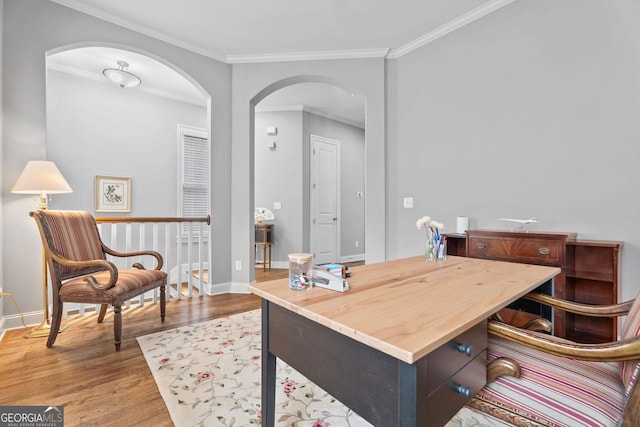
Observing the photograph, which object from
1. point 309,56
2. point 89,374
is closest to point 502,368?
point 89,374

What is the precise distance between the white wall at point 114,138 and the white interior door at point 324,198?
2205 mm

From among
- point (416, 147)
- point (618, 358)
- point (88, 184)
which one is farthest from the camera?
point (88, 184)

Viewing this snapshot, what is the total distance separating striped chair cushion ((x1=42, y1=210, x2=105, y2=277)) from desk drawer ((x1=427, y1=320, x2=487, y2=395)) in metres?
2.72

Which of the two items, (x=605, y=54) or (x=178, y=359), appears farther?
(x=605, y=54)

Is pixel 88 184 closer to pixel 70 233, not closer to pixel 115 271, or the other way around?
pixel 70 233

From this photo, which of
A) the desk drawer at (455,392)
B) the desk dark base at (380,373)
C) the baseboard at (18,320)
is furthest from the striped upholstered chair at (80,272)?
the desk drawer at (455,392)

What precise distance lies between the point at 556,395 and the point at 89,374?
7.64ft

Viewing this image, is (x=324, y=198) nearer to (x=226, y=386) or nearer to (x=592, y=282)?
(x=592, y=282)

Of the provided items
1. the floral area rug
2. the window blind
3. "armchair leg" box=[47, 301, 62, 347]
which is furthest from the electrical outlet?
the window blind

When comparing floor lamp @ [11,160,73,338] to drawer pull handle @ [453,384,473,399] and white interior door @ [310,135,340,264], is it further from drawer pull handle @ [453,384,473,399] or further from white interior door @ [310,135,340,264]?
white interior door @ [310,135,340,264]

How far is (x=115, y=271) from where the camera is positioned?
2150 millimetres

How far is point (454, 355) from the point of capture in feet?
2.58

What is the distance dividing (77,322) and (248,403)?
2.12 metres

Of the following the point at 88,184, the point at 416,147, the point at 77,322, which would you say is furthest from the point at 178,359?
the point at 88,184
